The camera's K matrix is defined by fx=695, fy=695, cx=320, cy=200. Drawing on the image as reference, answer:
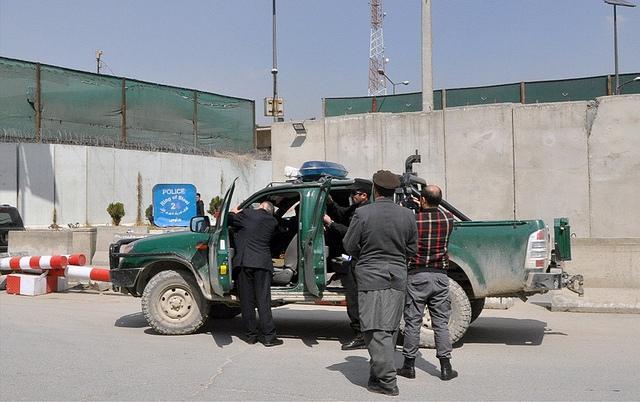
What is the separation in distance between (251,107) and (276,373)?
101 feet

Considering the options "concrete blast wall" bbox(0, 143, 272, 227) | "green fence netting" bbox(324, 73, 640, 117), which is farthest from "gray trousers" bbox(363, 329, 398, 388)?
"concrete blast wall" bbox(0, 143, 272, 227)

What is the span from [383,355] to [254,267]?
2.67 m

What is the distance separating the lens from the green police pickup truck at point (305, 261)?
782 cm

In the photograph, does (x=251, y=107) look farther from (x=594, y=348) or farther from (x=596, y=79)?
(x=594, y=348)

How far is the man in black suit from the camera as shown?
813 centimetres

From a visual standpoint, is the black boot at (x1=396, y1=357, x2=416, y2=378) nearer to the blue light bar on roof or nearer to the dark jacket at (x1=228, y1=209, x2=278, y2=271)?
the dark jacket at (x1=228, y1=209, x2=278, y2=271)

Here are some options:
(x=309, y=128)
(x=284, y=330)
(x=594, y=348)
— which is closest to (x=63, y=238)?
(x=309, y=128)

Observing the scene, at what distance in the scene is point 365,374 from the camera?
22.1 ft

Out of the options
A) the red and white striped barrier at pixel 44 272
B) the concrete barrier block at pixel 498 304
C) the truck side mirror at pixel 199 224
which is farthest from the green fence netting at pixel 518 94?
the truck side mirror at pixel 199 224

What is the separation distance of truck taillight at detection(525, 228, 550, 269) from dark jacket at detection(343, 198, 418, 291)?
7.62ft

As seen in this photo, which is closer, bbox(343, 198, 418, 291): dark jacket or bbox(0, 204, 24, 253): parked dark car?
bbox(343, 198, 418, 291): dark jacket

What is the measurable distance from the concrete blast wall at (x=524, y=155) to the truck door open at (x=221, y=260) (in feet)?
29.9

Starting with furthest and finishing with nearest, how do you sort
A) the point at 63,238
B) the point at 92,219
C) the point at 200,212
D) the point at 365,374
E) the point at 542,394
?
the point at 92,219, the point at 200,212, the point at 63,238, the point at 365,374, the point at 542,394

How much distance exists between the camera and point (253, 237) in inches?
323
